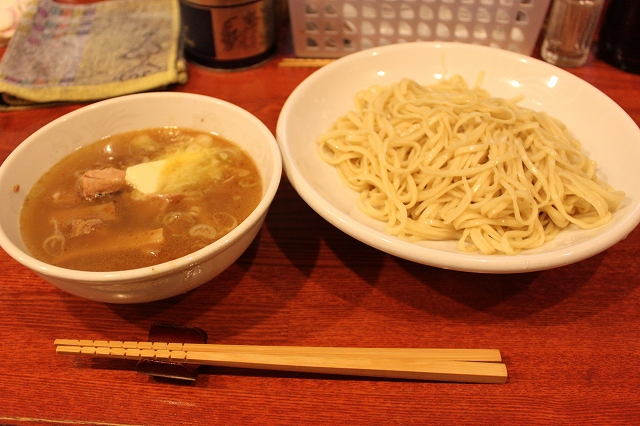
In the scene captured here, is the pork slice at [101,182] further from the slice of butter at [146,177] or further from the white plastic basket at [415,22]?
the white plastic basket at [415,22]

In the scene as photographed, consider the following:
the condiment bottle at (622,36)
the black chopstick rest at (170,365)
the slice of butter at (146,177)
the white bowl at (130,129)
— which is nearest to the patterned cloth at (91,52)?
the white bowl at (130,129)

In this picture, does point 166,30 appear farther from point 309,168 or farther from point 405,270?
point 405,270

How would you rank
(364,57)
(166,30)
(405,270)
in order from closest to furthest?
(405,270) → (364,57) → (166,30)

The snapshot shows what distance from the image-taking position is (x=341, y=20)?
8.20ft

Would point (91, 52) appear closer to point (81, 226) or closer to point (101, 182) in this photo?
point (101, 182)

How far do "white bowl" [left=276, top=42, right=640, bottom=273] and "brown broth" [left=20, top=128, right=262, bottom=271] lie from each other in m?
0.20

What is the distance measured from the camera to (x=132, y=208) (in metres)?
1.51

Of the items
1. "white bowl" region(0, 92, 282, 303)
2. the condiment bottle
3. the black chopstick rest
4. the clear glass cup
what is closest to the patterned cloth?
"white bowl" region(0, 92, 282, 303)

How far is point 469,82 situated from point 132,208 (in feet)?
5.12

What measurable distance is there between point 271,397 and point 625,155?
4.84ft

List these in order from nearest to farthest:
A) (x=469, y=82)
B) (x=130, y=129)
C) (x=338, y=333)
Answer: (x=338, y=333), (x=130, y=129), (x=469, y=82)

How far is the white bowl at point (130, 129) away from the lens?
1162mm

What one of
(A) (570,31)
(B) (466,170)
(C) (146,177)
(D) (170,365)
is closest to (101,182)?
(C) (146,177)

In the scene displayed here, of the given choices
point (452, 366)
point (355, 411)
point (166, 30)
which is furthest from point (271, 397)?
point (166, 30)
